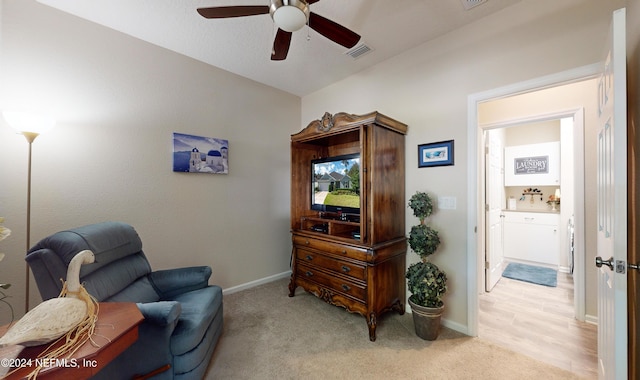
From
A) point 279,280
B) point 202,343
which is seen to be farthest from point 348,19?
point 279,280

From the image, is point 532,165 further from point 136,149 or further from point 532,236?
point 136,149

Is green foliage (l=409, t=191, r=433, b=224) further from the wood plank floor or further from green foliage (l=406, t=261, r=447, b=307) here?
the wood plank floor

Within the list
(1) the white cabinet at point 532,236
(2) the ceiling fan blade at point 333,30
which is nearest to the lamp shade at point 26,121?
(2) the ceiling fan blade at point 333,30

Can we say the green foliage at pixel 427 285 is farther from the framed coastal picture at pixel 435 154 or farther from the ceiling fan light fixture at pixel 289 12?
the ceiling fan light fixture at pixel 289 12

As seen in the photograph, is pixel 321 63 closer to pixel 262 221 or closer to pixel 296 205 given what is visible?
pixel 296 205

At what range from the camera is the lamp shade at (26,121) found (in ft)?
5.08

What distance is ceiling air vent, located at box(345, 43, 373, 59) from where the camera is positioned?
2467 millimetres

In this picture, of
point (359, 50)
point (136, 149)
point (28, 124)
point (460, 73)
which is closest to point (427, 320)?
point (460, 73)

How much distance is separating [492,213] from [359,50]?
2.84m

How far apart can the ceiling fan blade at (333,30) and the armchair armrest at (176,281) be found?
2.20m

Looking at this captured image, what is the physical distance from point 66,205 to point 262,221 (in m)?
1.93

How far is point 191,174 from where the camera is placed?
106 inches

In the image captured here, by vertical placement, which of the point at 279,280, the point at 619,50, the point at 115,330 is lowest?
the point at 279,280

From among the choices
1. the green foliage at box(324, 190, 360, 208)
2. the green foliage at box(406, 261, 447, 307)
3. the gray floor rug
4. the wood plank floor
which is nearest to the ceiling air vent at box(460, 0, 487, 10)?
the green foliage at box(324, 190, 360, 208)
